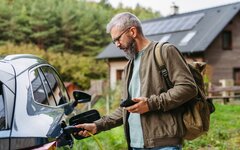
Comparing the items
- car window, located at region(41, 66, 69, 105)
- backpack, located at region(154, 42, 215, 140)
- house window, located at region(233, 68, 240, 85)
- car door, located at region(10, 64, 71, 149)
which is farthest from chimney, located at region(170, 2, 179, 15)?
backpack, located at region(154, 42, 215, 140)

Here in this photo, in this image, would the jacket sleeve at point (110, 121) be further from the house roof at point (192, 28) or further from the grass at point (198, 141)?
the house roof at point (192, 28)

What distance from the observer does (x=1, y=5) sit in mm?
51781

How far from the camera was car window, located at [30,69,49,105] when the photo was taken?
3.32 m

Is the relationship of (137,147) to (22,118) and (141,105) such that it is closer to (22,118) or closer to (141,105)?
(141,105)

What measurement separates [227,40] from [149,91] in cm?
2760

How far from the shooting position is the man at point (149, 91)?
2.96 metres

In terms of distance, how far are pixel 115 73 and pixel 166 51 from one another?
104 feet

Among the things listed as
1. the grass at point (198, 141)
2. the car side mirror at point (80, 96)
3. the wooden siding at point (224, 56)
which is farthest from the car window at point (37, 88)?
the wooden siding at point (224, 56)

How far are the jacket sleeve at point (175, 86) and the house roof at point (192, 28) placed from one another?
78.5 ft

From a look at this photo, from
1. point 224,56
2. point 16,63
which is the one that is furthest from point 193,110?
point 224,56

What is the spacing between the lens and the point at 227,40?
29.7m

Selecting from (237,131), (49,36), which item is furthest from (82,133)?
(49,36)

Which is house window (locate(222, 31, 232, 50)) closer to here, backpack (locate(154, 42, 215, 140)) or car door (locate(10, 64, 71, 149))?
car door (locate(10, 64, 71, 149))

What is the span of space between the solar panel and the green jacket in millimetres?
27871
